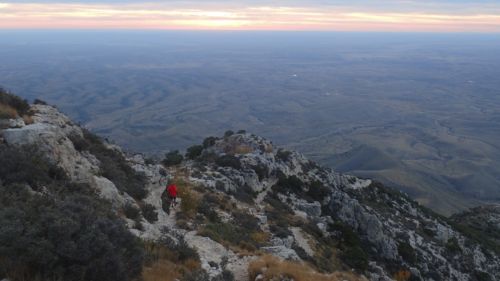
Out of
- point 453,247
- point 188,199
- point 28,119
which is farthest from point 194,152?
point 453,247

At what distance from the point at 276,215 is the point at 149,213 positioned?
933 cm

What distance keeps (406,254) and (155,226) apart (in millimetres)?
15607

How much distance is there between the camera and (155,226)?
14.8 metres

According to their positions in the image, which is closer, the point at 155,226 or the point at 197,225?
the point at 155,226

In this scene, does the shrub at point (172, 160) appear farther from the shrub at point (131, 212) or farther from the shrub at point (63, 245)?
the shrub at point (63, 245)

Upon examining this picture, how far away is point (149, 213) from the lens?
15.7 metres

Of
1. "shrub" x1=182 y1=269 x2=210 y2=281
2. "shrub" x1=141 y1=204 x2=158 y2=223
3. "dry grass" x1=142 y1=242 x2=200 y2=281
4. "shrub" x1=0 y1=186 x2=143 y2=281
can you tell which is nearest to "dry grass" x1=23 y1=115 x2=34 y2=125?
"shrub" x1=141 y1=204 x2=158 y2=223

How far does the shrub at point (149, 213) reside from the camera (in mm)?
15503

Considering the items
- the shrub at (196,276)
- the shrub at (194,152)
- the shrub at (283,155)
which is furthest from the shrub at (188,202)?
the shrub at (283,155)

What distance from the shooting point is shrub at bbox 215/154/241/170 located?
1197 inches

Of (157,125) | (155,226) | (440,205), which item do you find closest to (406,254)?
(155,226)

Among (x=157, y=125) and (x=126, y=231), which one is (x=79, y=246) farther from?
(x=157, y=125)

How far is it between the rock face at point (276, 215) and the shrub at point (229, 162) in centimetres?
8

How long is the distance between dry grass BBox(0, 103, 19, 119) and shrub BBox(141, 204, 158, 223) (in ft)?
18.9
